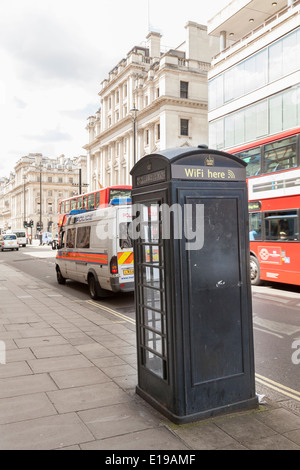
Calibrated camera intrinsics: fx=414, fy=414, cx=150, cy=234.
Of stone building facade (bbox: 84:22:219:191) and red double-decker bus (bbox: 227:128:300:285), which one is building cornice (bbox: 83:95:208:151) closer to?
stone building facade (bbox: 84:22:219:191)

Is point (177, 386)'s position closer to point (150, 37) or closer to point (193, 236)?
point (193, 236)

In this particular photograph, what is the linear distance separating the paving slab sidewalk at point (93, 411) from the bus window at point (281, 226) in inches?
257

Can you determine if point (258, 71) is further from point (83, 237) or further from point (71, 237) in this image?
point (83, 237)

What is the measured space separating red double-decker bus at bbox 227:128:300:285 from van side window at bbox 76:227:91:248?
17.1 feet

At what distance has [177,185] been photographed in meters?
3.62

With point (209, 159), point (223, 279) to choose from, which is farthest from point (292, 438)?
point (209, 159)

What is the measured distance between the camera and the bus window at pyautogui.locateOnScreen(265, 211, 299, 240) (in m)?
11.5

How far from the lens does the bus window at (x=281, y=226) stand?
37.8 ft

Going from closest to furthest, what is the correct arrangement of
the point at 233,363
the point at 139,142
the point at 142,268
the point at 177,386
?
1. the point at 177,386
2. the point at 233,363
3. the point at 142,268
4. the point at 139,142

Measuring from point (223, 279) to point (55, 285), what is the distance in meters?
11.7

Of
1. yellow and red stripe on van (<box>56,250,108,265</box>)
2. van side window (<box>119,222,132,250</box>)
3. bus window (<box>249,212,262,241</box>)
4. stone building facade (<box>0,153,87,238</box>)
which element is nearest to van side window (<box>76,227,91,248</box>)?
yellow and red stripe on van (<box>56,250,108,265</box>)

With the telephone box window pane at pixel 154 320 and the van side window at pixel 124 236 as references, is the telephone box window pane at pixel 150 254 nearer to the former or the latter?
the telephone box window pane at pixel 154 320

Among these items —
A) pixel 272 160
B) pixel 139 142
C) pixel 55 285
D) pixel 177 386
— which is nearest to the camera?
pixel 177 386

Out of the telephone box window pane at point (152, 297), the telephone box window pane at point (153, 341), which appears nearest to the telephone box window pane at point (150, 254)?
the telephone box window pane at point (152, 297)
